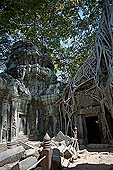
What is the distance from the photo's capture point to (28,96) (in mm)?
8648

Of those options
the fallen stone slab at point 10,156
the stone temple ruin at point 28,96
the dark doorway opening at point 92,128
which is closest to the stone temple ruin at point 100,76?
the stone temple ruin at point 28,96

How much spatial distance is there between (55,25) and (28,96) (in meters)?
5.25

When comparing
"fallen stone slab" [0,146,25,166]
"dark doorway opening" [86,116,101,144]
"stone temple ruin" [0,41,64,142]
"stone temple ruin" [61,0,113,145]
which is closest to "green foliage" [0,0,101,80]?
"stone temple ruin" [0,41,64,142]

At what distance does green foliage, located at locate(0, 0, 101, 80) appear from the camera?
22.0ft

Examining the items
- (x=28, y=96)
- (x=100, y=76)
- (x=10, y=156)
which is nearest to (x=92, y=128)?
(x=28, y=96)

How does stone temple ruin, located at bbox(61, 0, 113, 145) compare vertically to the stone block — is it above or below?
above

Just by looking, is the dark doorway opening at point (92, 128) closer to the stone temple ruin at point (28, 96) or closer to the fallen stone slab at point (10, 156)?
the stone temple ruin at point (28, 96)

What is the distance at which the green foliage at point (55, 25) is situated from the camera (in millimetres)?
6711

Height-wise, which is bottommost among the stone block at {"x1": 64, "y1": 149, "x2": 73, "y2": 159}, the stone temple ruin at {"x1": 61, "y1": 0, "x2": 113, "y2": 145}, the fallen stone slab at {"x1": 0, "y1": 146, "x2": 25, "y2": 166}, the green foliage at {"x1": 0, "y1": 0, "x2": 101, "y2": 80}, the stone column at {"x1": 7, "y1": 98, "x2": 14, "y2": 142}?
the stone block at {"x1": 64, "y1": 149, "x2": 73, "y2": 159}

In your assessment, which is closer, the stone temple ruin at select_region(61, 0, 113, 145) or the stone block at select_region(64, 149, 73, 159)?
the stone temple ruin at select_region(61, 0, 113, 145)

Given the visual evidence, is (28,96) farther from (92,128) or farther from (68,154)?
(92,128)

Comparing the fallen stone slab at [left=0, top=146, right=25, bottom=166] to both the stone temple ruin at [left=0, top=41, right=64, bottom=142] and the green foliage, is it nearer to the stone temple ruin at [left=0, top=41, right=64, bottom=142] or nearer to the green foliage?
the stone temple ruin at [left=0, top=41, right=64, bottom=142]

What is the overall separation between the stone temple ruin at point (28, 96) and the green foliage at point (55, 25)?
1.16m

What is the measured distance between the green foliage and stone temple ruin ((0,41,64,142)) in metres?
A: 1.16
